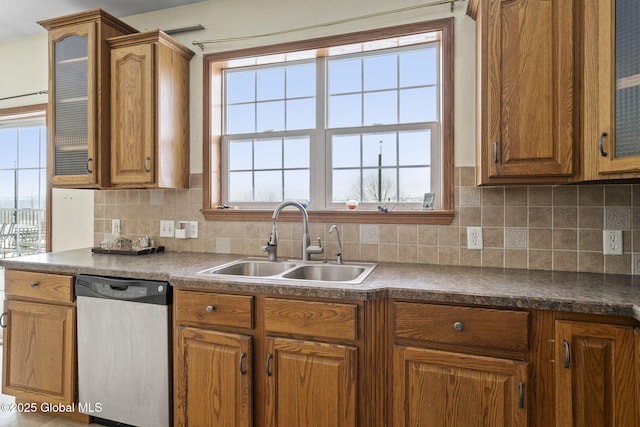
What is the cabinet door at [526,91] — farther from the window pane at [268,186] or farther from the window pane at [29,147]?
the window pane at [29,147]

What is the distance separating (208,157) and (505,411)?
7.30 feet

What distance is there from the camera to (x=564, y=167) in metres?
1.57

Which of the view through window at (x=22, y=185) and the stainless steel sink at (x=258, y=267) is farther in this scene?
the view through window at (x=22, y=185)

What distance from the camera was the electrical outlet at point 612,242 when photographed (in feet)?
5.79

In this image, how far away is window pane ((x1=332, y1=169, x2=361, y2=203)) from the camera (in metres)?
2.35

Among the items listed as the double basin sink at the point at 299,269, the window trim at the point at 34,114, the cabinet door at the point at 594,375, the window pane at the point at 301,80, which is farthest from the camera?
the window trim at the point at 34,114

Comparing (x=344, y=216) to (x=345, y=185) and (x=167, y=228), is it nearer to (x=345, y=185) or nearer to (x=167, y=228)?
(x=345, y=185)

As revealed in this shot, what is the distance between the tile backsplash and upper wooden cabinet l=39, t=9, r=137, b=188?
945 millimetres

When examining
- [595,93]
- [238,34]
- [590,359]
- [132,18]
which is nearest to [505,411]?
[590,359]

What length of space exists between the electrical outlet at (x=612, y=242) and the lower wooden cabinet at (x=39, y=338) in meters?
2.83

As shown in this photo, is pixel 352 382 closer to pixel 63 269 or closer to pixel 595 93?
pixel 595 93

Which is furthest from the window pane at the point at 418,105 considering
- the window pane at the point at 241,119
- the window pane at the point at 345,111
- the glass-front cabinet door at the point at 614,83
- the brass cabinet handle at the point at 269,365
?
the brass cabinet handle at the point at 269,365

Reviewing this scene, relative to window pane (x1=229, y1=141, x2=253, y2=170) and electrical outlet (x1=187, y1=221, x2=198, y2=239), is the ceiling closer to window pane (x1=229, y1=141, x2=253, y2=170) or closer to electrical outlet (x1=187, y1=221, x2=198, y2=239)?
window pane (x1=229, y1=141, x2=253, y2=170)

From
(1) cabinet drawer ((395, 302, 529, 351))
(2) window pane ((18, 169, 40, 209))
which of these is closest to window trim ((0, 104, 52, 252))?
(2) window pane ((18, 169, 40, 209))
